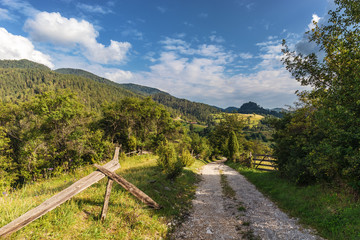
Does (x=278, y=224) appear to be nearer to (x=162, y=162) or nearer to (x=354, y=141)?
A: (x=354, y=141)

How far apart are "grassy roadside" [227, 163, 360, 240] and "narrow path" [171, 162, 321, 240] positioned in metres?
0.58

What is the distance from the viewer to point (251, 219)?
6.90m

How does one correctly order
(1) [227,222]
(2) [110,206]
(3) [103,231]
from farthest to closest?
(1) [227,222], (2) [110,206], (3) [103,231]

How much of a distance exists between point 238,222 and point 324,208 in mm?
3852

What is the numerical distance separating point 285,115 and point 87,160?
2594cm

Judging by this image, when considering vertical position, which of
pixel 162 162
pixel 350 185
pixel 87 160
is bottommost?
pixel 87 160

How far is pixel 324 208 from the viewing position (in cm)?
680

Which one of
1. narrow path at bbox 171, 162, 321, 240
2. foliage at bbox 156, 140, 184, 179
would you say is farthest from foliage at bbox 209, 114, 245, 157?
narrow path at bbox 171, 162, 321, 240

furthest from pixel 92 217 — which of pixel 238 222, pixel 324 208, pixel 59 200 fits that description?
pixel 324 208

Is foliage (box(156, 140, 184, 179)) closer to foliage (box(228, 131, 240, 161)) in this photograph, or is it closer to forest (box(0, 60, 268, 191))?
forest (box(0, 60, 268, 191))

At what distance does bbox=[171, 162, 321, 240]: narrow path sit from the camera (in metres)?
5.69

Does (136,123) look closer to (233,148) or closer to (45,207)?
(233,148)

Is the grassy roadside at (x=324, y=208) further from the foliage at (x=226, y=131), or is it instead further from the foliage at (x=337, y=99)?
the foliage at (x=226, y=131)

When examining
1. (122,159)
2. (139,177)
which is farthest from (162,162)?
(122,159)
